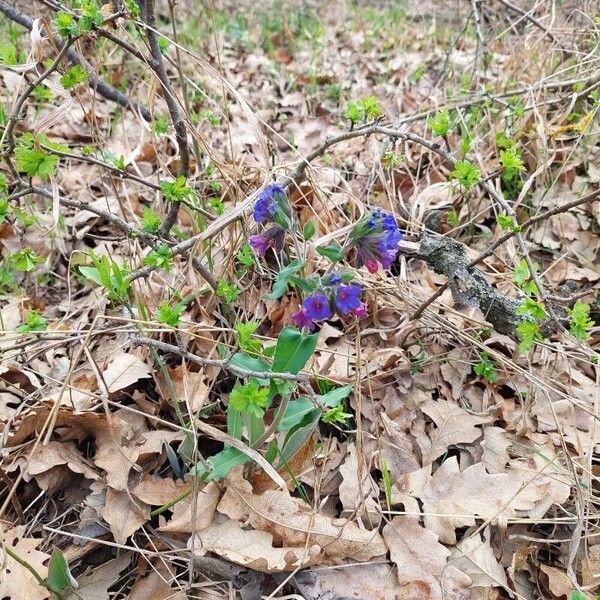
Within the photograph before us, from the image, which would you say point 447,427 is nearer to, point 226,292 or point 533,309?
point 533,309

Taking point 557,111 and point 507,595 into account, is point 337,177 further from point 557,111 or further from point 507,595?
point 507,595

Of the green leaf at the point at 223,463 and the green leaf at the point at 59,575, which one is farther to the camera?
the green leaf at the point at 223,463

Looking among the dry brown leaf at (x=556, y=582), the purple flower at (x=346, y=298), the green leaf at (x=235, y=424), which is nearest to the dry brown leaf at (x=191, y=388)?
the green leaf at (x=235, y=424)

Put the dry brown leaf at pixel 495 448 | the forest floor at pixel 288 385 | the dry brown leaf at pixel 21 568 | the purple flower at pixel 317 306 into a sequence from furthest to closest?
the dry brown leaf at pixel 495 448, the forest floor at pixel 288 385, the dry brown leaf at pixel 21 568, the purple flower at pixel 317 306

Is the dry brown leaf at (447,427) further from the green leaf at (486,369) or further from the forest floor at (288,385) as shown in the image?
the green leaf at (486,369)

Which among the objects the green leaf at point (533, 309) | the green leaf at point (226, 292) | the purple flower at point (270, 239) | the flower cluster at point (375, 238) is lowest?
the green leaf at point (226, 292)

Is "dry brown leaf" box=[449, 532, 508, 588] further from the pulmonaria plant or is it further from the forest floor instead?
the pulmonaria plant

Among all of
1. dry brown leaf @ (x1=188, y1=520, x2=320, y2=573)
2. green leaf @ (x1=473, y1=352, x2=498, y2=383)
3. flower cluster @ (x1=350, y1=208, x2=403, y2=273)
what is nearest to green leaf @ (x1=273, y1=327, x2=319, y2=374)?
flower cluster @ (x1=350, y1=208, x2=403, y2=273)

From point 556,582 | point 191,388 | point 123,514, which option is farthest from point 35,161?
point 556,582

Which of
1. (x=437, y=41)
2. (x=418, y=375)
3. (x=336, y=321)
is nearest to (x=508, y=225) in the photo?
(x=418, y=375)
